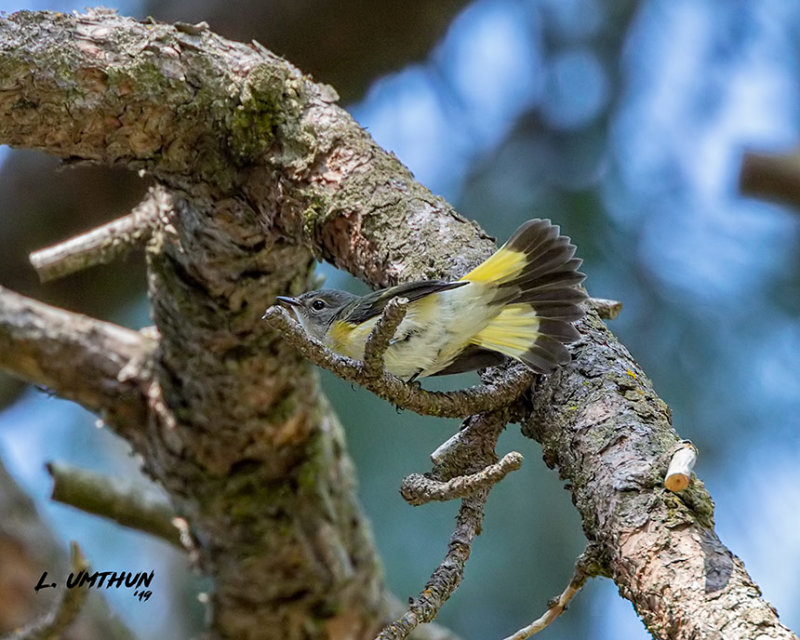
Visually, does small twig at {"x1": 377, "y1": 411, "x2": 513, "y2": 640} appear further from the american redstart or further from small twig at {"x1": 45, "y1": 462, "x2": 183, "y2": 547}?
small twig at {"x1": 45, "y1": 462, "x2": 183, "y2": 547}

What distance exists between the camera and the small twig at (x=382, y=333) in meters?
1.26

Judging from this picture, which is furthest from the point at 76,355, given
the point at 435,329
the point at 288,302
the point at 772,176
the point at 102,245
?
the point at 772,176

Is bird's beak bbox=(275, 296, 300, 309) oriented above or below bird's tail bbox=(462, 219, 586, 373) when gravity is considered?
above

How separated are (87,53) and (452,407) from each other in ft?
3.52

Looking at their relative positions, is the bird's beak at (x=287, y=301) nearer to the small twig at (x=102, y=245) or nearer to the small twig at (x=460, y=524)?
the small twig at (x=102, y=245)

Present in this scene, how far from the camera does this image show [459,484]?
131 centimetres

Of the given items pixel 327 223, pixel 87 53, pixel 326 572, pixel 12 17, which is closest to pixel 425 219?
pixel 327 223

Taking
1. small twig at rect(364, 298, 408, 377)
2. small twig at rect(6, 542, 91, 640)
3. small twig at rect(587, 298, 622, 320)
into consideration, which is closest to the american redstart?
small twig at rect(587, 298, 622, 320)

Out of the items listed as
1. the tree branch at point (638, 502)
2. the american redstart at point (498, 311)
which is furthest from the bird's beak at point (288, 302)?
the tree branch at point (638, 502)

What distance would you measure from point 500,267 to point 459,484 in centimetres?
55

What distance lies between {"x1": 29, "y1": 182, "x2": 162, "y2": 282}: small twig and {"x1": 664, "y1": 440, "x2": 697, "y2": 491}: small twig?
1.66 m

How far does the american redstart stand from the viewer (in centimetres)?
162

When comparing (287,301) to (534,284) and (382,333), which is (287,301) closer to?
(534,284)

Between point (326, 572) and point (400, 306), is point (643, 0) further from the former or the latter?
point (400, 306)
